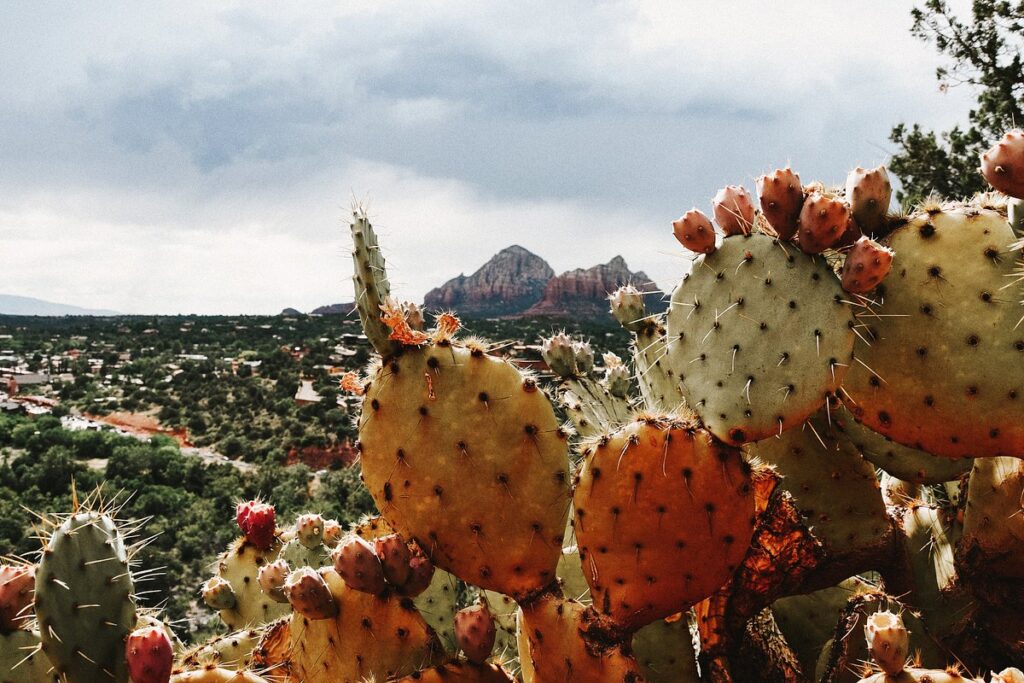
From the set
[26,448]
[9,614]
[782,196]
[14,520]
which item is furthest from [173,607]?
[26,448]

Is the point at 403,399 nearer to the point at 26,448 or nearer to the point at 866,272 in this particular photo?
the point at 866,272

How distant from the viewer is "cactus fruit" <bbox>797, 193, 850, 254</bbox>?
5.79ft

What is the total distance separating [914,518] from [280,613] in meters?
2.82

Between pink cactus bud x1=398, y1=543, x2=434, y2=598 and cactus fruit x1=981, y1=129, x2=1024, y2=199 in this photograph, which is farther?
pink cactus bud x1=398, y1=543, x2=434, y2=598

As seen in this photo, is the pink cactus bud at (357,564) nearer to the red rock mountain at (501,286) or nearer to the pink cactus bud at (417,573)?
the pink cactus bud at (417,573)

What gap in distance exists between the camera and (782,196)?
184 cm

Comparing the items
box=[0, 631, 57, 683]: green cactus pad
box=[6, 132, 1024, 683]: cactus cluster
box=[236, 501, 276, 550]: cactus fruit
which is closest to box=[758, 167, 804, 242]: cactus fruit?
box=[6, 132, 1024, 683]: cactus cluster

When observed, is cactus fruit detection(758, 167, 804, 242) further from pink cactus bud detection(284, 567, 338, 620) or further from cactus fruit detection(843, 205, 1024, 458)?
pink cactus bud detection(284, 567, 338, 620)

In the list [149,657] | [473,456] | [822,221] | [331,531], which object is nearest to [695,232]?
[822,221]

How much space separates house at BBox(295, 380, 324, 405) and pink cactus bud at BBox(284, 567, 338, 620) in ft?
79.5

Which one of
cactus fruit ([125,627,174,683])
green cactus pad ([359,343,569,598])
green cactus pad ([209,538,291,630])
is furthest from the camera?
green cactus pad ([209,538,291,630])

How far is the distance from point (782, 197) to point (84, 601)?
6.52 ft

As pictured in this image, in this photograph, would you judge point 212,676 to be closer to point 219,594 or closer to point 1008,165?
point 219,594

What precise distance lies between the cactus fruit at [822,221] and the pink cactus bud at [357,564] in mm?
1406
